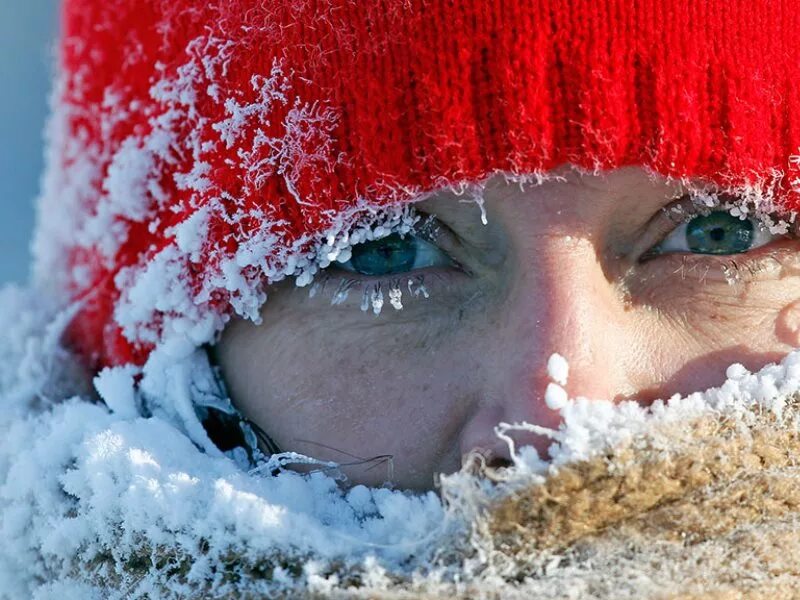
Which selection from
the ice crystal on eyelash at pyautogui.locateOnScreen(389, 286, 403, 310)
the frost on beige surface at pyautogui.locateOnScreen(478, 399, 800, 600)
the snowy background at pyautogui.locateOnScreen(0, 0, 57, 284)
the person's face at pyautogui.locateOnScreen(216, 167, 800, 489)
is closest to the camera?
the frost on beige surface at pyautogui.locateOnScreen(478, 399, 800, 600)

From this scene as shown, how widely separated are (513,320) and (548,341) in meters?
0.06

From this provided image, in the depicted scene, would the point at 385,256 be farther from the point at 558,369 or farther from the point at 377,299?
the point at 558,369

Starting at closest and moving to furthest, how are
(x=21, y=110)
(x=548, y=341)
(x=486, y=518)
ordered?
(x=486, y=518)
(x=548, y=341)
(x=21, y=110)

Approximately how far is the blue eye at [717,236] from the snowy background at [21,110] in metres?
2.83

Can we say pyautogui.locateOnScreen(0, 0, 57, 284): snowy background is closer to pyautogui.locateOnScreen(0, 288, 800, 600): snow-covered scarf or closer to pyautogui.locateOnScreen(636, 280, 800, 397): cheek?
pyautogui.locateOnScreen(0, 288, 800, 600): snow-covered scarf

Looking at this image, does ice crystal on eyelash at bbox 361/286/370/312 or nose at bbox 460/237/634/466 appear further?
ice crystal on eyelash at bbox 361/286/370/312

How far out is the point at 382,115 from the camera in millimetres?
1223

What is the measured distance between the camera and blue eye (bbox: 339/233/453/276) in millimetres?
1370

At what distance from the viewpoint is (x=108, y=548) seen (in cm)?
127

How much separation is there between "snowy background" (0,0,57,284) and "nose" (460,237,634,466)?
9.12ft

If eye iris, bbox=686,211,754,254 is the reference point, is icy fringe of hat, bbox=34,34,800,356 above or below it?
above

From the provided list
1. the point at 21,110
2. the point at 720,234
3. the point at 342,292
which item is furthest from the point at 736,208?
the point at 21,110

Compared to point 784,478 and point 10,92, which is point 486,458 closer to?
point 784,478

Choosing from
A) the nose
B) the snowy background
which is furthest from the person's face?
the snowy background
